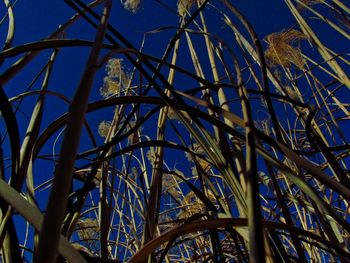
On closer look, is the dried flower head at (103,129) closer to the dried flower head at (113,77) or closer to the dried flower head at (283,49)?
the dried flower head at (113,77)

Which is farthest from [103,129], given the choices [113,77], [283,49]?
[283,49]

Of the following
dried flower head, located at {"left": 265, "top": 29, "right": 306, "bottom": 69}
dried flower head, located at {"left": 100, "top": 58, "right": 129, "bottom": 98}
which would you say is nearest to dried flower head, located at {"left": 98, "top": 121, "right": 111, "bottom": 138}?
dried flower head, located at {"left": 100, "top": 58, "right": 129, "bottom": 98}

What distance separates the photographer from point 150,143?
51 centimetres

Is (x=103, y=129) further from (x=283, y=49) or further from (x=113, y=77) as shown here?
(x=283, y=49)

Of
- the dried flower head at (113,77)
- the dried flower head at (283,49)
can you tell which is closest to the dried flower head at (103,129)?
the dried flower head at (113,77)

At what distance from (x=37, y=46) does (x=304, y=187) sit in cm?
29

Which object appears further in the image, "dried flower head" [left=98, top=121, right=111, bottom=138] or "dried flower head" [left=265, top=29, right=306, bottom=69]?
"dried flower head" [left=98, top=121, right=111, bottom=138]

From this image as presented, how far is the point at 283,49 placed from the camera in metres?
1.30

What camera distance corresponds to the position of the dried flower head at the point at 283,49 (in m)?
1.25

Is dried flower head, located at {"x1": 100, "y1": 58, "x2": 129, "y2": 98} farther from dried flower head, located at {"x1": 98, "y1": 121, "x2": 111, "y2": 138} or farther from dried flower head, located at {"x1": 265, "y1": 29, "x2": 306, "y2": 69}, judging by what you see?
dried flower head, located at {"x1": 265, "y1": 29, "x2": 306, "y2": 69}

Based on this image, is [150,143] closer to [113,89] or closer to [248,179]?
[248,179]

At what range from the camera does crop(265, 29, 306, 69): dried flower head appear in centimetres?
125

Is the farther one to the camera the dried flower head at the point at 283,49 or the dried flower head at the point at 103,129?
the dried flower head at the point at 103,129

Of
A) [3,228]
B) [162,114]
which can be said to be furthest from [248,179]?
[162,114]
